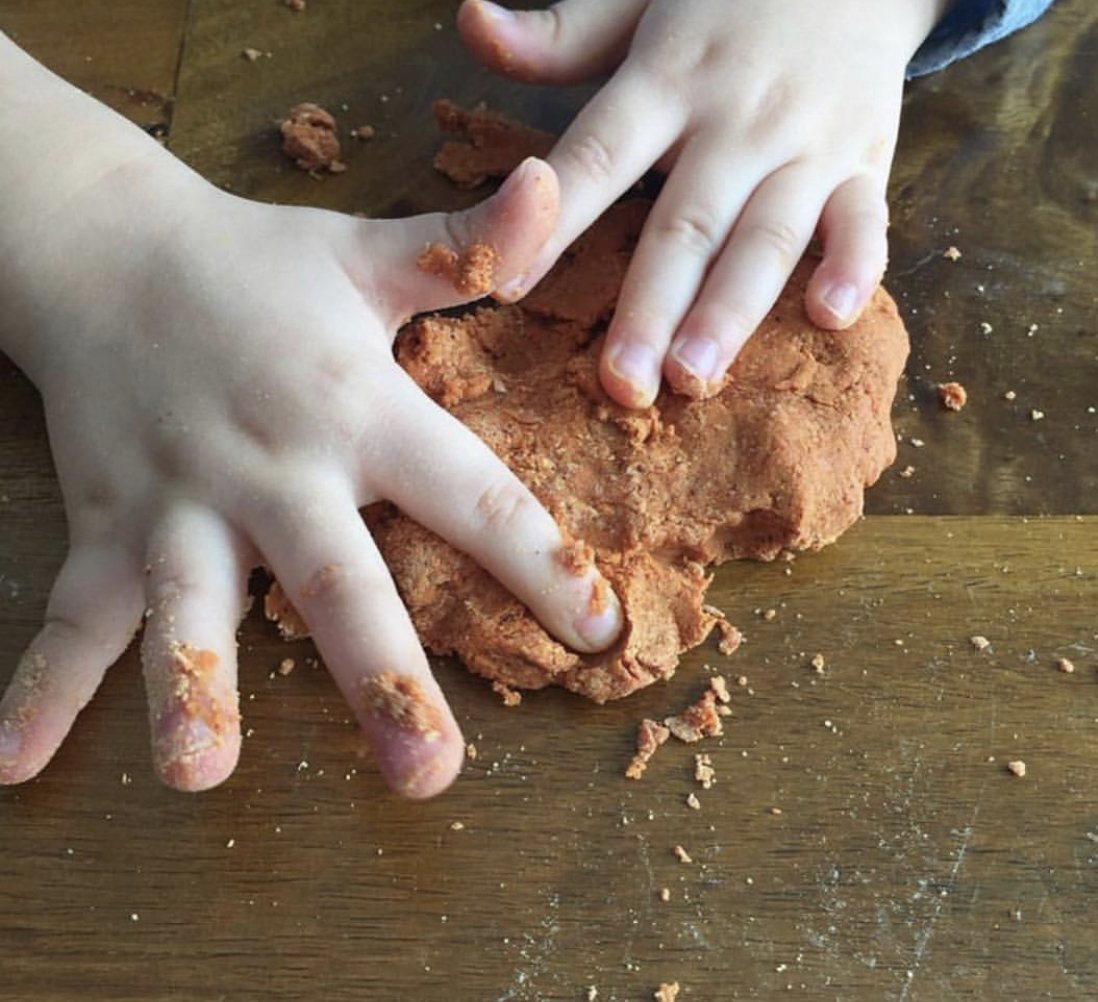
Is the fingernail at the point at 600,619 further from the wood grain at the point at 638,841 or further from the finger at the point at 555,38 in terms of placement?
the finger at the point at 555,38

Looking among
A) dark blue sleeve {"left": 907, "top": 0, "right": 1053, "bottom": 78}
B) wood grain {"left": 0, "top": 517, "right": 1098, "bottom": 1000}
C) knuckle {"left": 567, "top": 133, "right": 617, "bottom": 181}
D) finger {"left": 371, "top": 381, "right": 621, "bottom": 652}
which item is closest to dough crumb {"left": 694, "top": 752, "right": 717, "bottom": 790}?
wood grain {"left": 0, "top": 517, "right": 1098, "bottom": 1000}

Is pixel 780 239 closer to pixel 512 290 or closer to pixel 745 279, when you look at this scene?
pixel 745 279

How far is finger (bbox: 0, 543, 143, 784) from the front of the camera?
0.80 metres

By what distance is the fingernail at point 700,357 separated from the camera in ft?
2.82

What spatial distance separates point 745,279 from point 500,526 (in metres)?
0.27

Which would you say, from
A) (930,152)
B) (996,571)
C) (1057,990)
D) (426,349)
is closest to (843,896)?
(1057,990)

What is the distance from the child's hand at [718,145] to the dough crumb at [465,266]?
54mm

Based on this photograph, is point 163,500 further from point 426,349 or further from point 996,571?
point 996,571

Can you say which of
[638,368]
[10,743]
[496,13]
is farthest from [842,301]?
[10,743]

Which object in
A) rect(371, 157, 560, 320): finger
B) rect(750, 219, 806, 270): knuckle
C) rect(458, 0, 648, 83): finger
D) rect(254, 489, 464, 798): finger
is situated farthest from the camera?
rect(458, 0, 648, 83): finger

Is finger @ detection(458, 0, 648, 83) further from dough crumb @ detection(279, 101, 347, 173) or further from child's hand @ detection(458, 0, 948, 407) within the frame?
dough crumb @ detection(279, 101, 347, 173)

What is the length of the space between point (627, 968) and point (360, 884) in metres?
0.18

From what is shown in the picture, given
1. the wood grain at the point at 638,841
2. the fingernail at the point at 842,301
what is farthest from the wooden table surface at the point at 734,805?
the fingernail at the point at 842,301

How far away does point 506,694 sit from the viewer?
2.75ft
